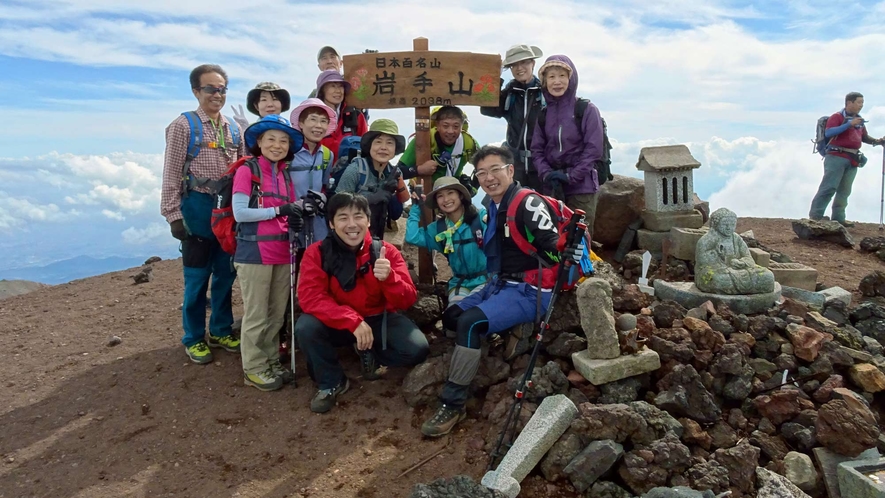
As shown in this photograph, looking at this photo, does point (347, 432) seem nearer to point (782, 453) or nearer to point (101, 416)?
point (101, 416)

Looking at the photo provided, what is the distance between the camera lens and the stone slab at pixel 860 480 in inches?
169

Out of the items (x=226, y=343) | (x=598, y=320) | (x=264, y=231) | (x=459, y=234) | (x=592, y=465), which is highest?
(x=264, y=231)

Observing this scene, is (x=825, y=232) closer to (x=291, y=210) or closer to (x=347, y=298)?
(x=347, y=298)

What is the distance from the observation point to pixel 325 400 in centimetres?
558

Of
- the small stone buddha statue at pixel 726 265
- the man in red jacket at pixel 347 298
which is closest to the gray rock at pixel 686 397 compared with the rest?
the small stone buddha statue at pixel 726 265

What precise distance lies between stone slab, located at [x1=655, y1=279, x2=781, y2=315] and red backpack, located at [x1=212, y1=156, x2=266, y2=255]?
4.70 m

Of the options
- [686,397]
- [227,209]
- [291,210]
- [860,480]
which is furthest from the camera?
[227,209]

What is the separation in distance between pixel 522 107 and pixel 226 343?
4.71 meters

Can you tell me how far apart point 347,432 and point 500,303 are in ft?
6.13

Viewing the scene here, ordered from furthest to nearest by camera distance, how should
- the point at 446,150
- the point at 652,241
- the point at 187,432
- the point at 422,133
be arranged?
1. the point at 652,241
2. the point at 446,150
3. the point at 422,133
4. the point at 187,432

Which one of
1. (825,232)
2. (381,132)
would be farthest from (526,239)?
(825,232)

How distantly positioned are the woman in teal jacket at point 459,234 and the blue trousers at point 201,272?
94.8 inches

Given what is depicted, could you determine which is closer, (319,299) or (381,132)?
(319,299)

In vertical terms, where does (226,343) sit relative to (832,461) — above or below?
above
